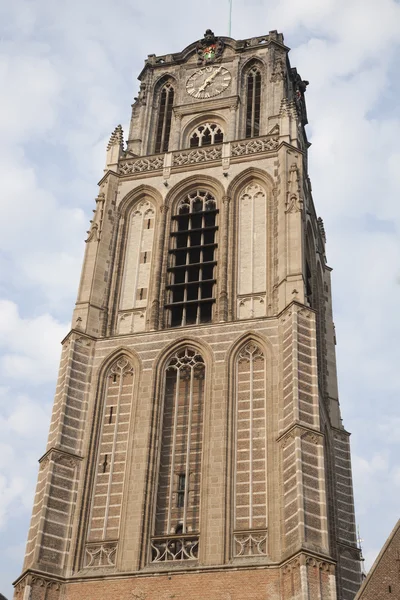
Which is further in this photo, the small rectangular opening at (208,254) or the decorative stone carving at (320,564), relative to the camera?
the small rectangular opening at (208,254)

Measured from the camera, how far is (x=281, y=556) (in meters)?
26.4

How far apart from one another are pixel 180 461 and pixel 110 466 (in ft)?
7.61

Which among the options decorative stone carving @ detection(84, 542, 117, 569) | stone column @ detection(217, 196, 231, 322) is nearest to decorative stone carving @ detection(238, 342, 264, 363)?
stone column @ detection(217, 196, 231, 322)

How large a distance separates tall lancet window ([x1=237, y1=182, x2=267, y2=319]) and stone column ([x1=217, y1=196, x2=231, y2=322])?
0.50m

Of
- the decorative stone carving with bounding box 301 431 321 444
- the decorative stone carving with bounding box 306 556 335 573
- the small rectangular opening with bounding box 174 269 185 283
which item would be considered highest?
the small rectangular opening with bounding box 174 269 185 283

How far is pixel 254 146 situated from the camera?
1544 inches

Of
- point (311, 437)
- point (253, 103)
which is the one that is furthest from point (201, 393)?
point (253, 103)

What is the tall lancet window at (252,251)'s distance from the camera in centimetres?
3384

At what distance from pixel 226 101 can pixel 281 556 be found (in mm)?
24163

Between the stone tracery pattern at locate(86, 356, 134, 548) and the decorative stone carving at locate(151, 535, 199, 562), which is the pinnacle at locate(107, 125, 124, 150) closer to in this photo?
the stone tracery pattern at locate(86, 356, 134, 548)

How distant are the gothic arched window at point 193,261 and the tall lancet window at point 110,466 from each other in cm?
329

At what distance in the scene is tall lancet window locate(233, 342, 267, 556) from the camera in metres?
27.3

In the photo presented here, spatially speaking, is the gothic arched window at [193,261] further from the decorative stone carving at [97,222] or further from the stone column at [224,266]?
the decorative stone carving at [97,222]

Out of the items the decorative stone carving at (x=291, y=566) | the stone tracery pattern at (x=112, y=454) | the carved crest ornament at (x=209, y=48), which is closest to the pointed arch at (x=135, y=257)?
the stone tracery pattern at (x=112, y=454)
